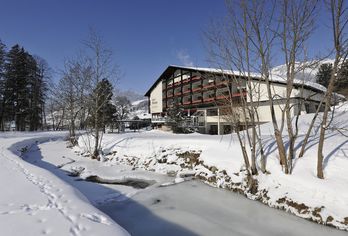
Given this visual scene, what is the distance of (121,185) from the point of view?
33.7 feet

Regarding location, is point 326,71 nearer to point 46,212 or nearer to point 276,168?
point 276,168

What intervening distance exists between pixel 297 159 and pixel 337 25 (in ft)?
14.5

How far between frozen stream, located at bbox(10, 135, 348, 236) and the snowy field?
25 mm

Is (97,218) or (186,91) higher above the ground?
(186,91)

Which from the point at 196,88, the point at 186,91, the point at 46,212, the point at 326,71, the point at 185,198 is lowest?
the point at 185,198

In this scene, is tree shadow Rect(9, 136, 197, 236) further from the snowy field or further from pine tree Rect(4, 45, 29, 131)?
pine tree Rect(4, 45, 29, 131)

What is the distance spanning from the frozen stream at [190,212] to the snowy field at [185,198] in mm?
25

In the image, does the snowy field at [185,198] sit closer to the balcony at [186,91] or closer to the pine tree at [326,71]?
the pine tree at [326,71]

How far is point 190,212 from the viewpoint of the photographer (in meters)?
7.10

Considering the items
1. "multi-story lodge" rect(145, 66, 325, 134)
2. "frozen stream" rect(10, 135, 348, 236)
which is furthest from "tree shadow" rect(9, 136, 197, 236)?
"multi-story lodge" rect(145, 66, 325, 134)

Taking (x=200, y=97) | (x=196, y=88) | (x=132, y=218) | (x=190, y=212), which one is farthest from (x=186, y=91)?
(x=132, y=218)

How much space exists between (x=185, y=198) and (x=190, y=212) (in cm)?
134

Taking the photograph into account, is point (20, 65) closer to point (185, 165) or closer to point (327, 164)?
point (185, 165)

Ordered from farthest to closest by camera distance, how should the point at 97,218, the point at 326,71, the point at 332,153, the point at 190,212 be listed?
1. the point at 326,71
2. the point at 332,153
3. the point at 190,212
4. the point at 97,218
